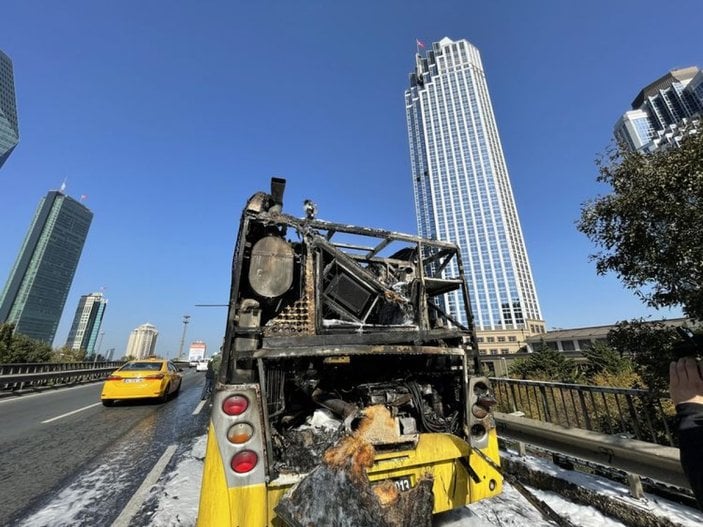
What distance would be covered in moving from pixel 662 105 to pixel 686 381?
167244 mm

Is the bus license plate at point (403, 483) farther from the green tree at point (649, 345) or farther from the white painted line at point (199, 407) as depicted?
the white painted line at point (199, 407)

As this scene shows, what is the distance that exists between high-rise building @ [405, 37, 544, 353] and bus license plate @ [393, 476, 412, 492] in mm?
90572

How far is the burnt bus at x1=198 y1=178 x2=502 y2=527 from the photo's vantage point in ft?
7.31

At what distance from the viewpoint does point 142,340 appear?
126 metres

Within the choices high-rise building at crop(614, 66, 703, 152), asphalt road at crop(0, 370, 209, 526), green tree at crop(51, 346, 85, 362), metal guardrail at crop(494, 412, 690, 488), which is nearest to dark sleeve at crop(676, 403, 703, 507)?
metal guardrail at crop(494, 412, 690, 488)

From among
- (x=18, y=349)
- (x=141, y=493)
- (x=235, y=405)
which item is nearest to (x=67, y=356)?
(x=18, y=349)

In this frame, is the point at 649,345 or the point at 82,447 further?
the point at 82,447

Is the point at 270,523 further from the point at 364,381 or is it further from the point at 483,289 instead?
the point at 483,289

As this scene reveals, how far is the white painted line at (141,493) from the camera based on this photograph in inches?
119

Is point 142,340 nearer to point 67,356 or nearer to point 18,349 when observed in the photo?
point 67,356

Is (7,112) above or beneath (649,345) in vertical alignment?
above

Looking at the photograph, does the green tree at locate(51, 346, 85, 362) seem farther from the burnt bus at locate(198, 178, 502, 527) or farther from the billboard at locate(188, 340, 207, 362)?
the burnt bus at locate(198, 178, 502, 527)

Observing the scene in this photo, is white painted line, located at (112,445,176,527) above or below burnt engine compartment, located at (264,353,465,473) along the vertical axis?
below

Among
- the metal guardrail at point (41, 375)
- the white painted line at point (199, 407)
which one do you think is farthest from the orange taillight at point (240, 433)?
the metal guardrail at point (41, 375)
